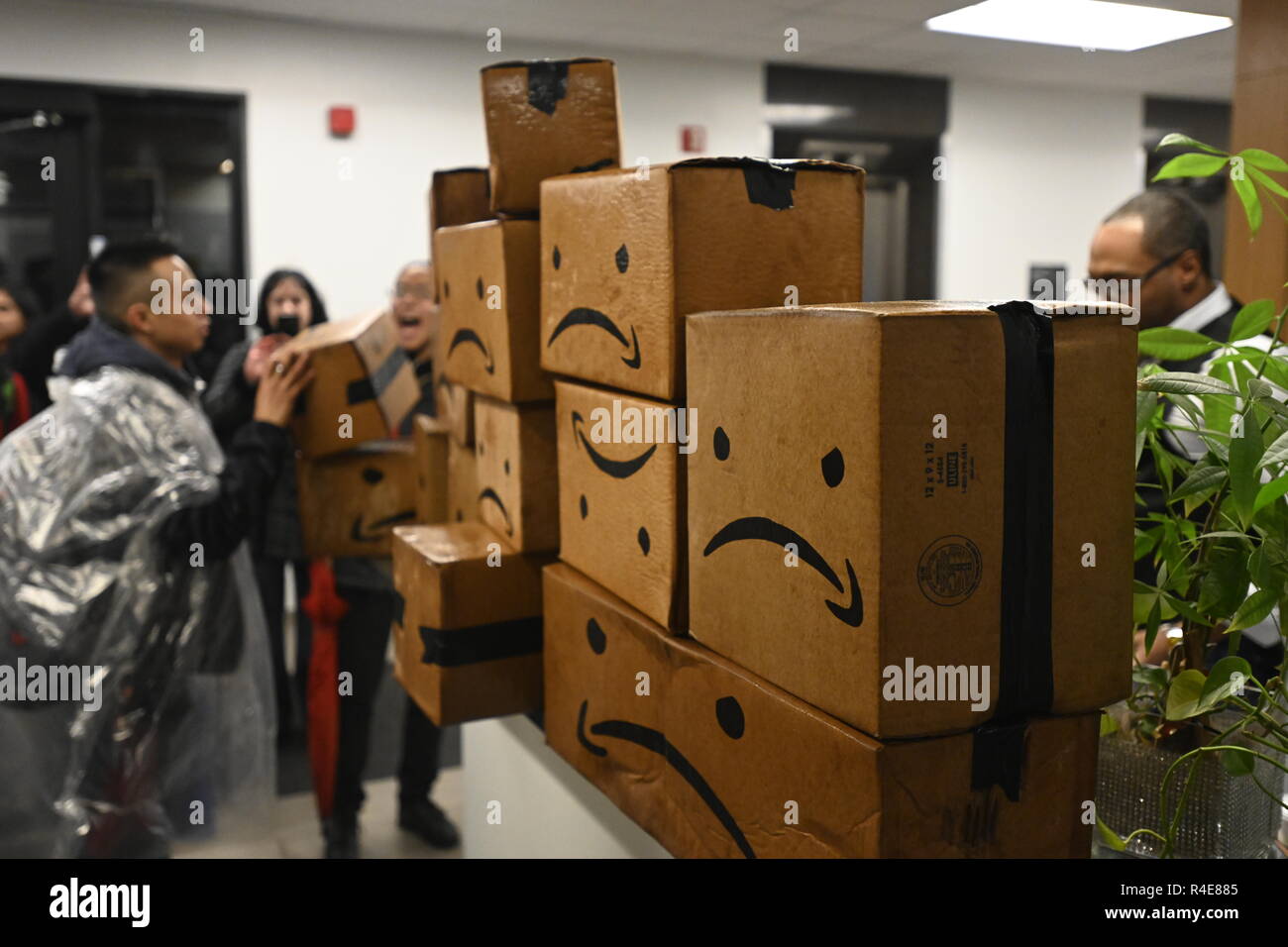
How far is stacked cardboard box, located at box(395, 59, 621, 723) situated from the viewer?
137 cm

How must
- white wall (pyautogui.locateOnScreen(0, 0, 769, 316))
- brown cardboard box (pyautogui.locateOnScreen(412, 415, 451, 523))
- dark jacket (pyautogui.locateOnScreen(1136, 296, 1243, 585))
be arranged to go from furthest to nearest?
1. white wall (pyautogui.locateOnScreen(0, 0, 769, 316))
2. brown cardboard box (pyautogui.locateOnScreen(412, 415, 451, 523))
3. dark jacket (pyautogui.locateOnScreen(1136, 296, 1243, 585))

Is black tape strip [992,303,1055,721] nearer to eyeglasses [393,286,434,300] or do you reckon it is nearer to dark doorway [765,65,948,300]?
eyeglasses [393,286,434,300]

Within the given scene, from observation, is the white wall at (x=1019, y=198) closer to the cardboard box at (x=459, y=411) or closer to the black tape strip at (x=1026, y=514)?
the cardboard box at (x=459, y=411)

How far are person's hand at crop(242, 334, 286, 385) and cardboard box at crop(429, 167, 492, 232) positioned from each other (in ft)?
3.15

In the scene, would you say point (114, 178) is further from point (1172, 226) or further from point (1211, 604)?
point (1211, 604)

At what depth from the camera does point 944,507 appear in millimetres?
751

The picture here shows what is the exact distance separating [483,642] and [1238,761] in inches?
34.7

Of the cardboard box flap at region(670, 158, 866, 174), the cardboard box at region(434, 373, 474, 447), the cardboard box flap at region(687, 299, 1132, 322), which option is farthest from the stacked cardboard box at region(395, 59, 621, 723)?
the cardboard box flap at region(687, 299, 1132, 322)

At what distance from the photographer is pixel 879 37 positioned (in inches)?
96.6

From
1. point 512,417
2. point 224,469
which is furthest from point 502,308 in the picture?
point 224,469

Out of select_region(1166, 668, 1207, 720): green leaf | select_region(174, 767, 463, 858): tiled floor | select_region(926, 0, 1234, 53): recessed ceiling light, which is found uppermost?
select_region(926, 0, 1234, 53): recessed ceiling light
